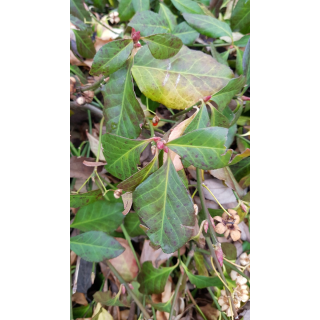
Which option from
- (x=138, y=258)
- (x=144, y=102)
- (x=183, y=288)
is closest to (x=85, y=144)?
(x=144, y=102)

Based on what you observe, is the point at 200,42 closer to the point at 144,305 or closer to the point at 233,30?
the point at 233,30

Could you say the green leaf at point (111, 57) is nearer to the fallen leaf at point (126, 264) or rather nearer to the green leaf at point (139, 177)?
the green leaf at point (139, 177)

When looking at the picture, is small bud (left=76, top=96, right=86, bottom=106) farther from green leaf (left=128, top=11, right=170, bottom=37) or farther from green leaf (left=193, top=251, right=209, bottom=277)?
green leaf (left=193, top=251, right=209, bottom=277)

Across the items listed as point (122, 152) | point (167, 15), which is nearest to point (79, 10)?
point (167, 15)

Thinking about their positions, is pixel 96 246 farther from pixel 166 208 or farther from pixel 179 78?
pixel 179 78

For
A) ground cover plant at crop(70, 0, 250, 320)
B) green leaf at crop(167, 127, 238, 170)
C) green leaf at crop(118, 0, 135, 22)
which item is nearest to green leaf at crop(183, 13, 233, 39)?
ground cover plant at crop(70, 0, 250, 320)

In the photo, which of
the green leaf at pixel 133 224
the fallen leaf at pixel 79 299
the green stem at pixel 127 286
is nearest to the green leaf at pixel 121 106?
the green leaf at pixel 133 224
